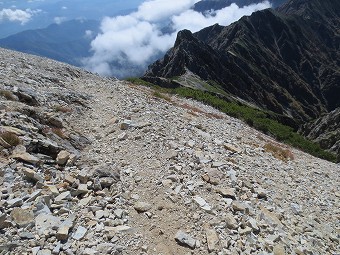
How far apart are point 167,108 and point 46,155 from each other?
14.8m

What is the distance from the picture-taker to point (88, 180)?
13.9 m

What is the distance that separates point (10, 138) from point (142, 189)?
616 centimetres

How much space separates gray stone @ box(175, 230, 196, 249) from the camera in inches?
442

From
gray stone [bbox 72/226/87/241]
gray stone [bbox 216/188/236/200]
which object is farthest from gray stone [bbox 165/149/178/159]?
gray stone [bbox 72/226/87/241]

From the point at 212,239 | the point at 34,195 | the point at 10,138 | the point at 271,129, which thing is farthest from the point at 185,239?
the point at 271,129

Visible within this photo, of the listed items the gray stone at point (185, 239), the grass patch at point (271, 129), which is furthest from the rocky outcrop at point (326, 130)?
the gray stone at point (185, 239)

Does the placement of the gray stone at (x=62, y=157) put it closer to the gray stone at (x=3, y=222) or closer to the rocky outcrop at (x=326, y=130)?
the gray stone at (x=3, y=222)

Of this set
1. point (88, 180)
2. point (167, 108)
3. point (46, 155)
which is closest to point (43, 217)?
point (88, 180)

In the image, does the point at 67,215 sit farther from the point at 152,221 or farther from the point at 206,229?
the point at 206,229

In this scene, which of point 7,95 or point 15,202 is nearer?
point 15,202

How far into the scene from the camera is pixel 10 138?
48.8 ft

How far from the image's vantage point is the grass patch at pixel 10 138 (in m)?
14.7

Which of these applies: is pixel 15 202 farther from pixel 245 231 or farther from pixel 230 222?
pixel 245 231

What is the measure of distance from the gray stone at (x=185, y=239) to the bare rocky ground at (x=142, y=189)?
34 mm
